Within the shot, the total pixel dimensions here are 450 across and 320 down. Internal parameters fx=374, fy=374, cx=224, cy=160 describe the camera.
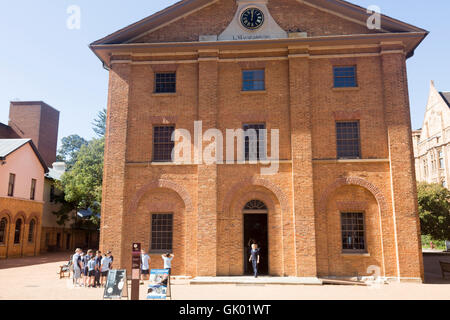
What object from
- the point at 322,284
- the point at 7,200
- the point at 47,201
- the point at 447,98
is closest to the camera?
the point at 322,284

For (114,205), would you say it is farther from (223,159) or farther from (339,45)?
(339,45)

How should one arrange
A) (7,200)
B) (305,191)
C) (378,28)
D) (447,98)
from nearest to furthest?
(305,191)
(378,28)
(7,200)
(447,98)

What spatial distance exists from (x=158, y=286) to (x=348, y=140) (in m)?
11.4

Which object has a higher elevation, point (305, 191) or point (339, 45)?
point (339, 45)

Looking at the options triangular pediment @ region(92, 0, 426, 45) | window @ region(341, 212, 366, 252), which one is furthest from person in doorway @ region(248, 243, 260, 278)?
triangular pediment @ region(92, 0, 426, 45)

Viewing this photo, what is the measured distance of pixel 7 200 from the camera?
28.7 metres

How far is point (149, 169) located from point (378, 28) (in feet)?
43.0

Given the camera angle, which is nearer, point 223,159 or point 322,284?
point 322,284

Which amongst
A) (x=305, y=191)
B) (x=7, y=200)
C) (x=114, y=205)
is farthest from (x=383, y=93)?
(x=7, y=200)

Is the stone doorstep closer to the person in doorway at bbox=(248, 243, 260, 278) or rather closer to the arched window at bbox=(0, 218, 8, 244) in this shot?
the person in doorway at bbox=(248, 243, 260, 278)

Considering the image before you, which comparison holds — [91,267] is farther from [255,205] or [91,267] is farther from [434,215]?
[434,215]

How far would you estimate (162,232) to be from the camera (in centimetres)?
1777

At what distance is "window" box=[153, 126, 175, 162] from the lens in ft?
60.1

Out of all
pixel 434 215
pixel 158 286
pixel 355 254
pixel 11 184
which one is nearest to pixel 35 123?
pixel 11 184
